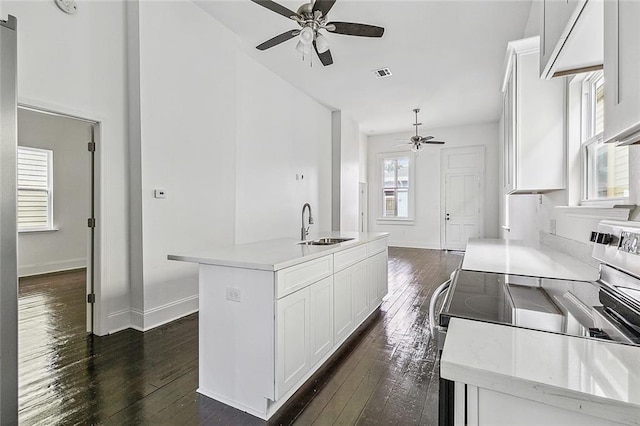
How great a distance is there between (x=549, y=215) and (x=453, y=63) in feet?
10.1

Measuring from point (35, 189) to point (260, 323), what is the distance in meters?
5.99

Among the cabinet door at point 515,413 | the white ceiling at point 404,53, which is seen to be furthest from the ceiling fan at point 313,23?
the cabinet door at point 515,413

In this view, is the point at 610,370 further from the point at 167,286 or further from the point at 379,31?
the point at 167,286

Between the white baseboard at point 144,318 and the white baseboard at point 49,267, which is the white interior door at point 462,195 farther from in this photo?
the white baseboard at point 49,267

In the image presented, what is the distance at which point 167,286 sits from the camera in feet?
10.6

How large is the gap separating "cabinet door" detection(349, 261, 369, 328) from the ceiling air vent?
3.36 meters

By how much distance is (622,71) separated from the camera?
0.74m

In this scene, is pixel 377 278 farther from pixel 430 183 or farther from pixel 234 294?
pixel 430 183

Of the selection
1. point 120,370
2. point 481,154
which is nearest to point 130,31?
point 120,370

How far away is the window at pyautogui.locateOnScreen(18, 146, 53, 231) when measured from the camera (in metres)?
5.18

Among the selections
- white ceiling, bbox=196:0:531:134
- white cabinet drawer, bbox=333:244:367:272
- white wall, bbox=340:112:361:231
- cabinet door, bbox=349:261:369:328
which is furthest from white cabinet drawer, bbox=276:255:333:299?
white wall, bbox=340:112:361:231

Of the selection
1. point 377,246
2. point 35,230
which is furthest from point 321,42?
point 35,230

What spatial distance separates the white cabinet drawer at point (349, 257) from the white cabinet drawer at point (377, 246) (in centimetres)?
17

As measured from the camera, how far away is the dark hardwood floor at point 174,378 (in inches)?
69.4
